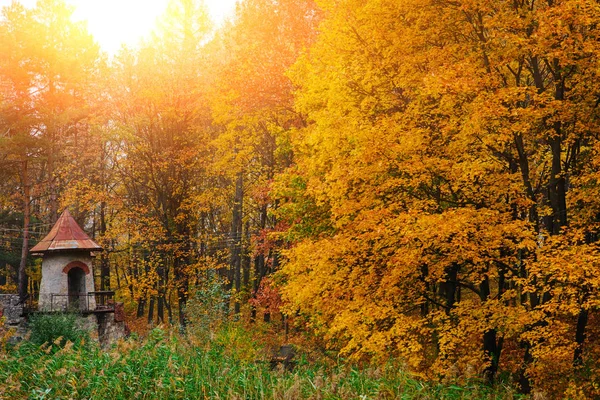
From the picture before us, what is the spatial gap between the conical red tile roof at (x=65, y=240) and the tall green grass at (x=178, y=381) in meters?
15.0

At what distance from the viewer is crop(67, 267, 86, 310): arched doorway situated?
76.9 feet

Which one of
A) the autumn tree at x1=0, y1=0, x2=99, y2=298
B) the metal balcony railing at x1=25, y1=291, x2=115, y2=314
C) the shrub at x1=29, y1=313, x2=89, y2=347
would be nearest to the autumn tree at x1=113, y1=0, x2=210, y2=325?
the metal balcony railing at x1=25, y1=291, x2=115, y2=314

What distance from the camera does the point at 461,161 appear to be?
35.3 ft

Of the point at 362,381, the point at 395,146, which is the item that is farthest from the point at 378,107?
the point at 362,381

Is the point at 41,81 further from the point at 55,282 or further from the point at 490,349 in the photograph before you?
the point at 490,349

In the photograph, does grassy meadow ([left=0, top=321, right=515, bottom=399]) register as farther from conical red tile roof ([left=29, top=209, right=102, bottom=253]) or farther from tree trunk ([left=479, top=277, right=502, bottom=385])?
conical red tile roof ([left=29, top=209, right=102, bottom=253])

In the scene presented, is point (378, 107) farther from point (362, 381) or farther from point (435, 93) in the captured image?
point (362, 381)

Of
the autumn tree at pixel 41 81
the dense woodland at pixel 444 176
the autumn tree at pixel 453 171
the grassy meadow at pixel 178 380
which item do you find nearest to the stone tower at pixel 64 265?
the autumn tree at pixel 41 81

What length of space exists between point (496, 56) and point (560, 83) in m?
1.24

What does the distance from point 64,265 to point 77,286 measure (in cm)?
236

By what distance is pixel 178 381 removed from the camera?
24.2 ft

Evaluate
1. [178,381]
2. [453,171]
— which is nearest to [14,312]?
[178,381]

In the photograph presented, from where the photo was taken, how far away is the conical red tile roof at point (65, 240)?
75.1 ft

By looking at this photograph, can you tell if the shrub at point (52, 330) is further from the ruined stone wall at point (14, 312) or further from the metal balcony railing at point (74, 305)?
the metal balcony railing at point (74, 305)
